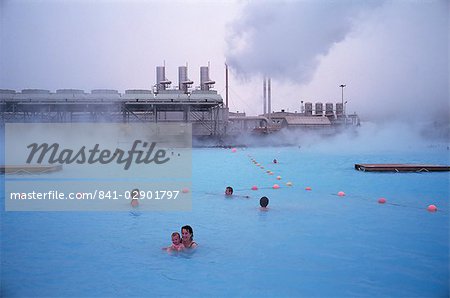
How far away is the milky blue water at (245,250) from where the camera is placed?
5.19 m

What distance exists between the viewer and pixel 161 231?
311 inches

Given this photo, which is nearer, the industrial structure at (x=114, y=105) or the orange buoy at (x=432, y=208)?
the orange buoy at (x=432, y=208)

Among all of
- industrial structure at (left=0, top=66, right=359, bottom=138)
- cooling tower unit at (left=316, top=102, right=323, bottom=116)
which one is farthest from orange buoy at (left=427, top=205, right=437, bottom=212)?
cooling tower unit at (left=316, top=102, right=323, bottom=116)

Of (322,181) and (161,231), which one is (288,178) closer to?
(322,181)

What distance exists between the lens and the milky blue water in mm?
A: 5188

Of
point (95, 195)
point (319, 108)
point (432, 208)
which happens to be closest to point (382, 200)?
point (432, 208)

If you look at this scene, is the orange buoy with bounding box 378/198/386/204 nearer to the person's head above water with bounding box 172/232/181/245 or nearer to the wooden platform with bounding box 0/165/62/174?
the person's head above water with bounding box 172/232/181/245

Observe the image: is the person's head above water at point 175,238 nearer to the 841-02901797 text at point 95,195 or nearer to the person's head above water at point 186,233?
the person's head above water at point 186,233

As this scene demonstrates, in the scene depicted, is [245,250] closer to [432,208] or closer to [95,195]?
[432,208]

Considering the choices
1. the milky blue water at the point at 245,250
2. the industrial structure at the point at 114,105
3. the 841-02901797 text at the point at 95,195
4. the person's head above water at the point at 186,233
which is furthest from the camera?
the industrial structure at the point at 114,105

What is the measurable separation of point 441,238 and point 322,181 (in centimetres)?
742

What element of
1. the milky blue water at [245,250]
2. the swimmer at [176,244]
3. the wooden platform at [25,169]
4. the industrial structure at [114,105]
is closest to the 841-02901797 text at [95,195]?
the milky blue water at [245,250]

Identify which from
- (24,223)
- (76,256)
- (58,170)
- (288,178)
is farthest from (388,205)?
(58,170)

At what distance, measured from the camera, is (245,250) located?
669 centimetres
